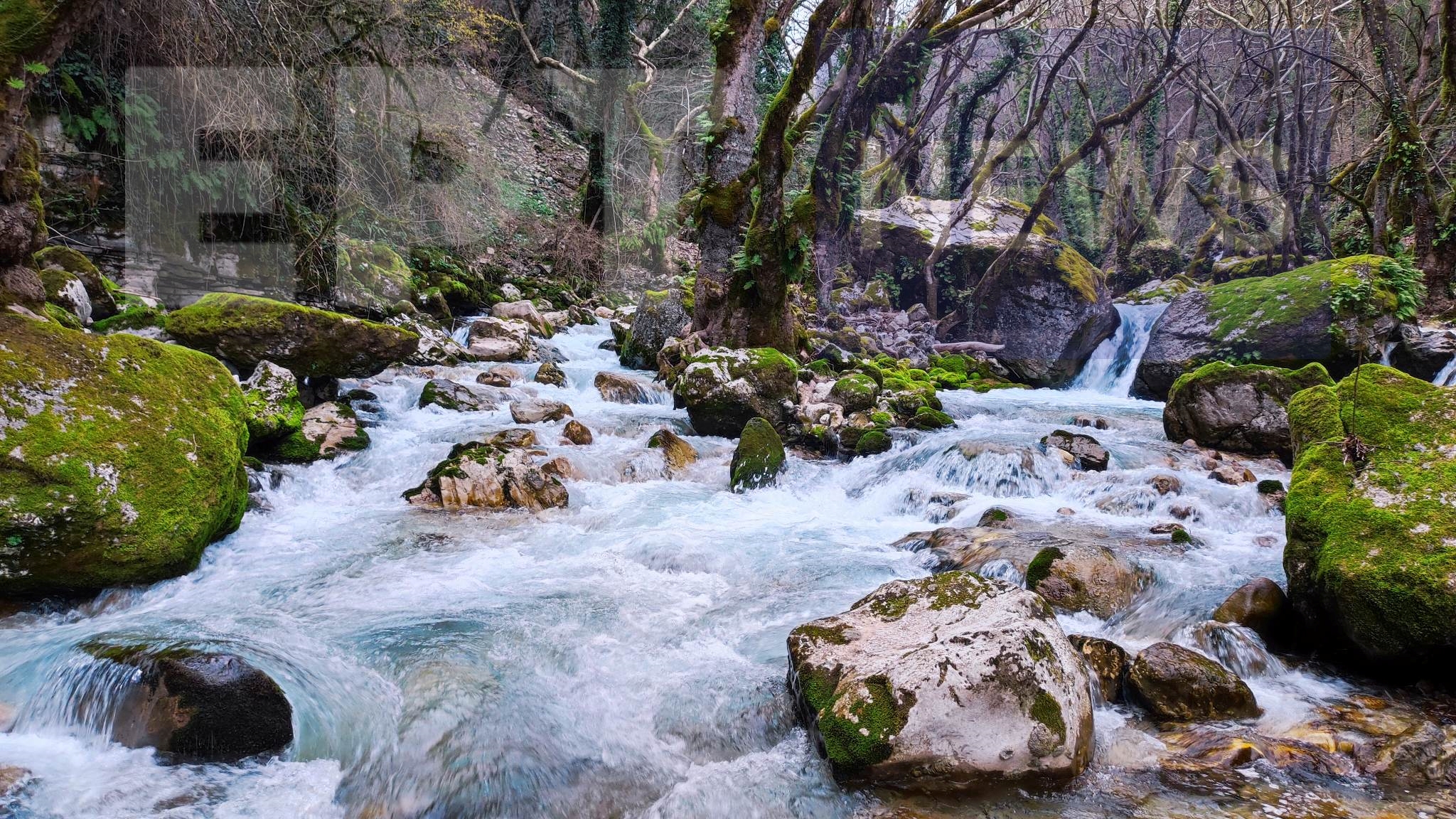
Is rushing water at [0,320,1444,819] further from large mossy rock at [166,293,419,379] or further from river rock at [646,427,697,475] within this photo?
large mossy rock at [166,293,419,379]

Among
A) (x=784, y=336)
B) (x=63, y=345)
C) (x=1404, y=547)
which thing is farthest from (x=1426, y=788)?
(x=784, y=336)

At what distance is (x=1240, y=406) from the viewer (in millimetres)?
7691

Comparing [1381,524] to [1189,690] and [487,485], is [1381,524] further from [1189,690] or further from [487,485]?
[487,485]

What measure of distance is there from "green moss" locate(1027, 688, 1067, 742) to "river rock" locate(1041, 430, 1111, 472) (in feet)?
16.8

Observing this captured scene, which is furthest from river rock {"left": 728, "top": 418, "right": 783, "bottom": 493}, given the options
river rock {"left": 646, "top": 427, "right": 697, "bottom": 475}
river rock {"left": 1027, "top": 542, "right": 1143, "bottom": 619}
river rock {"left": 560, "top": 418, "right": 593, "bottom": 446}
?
river rock {"left": 1027, "top": 542, "right": 1143, "bottom": 619}

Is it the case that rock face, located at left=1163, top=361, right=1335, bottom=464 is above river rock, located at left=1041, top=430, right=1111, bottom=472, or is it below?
above

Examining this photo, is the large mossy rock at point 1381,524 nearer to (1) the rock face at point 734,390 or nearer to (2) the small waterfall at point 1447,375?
(1) the rock face at point 734,390

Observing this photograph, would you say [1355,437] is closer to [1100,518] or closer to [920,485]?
[1100,518]

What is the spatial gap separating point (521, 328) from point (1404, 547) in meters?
11.5

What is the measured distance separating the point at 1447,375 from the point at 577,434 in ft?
36.0

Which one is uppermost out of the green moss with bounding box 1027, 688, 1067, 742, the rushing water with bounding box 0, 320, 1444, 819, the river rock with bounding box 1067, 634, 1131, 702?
the green moss with bounding box 1027, 688, 1067, 742

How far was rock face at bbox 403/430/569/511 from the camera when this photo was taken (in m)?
5.91

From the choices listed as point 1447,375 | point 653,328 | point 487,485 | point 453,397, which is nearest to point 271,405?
point 487,485

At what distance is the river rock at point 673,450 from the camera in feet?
23.9
